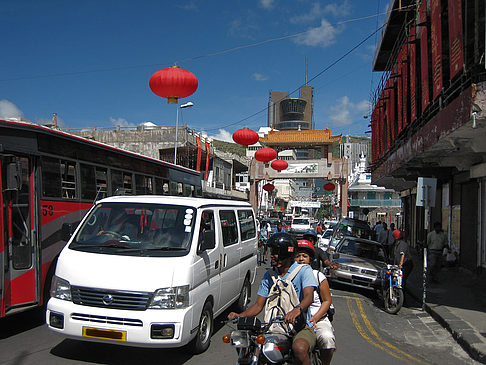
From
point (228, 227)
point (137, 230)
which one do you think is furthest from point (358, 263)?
point (137, 230)

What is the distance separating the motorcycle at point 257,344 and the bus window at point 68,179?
5211 millimetres

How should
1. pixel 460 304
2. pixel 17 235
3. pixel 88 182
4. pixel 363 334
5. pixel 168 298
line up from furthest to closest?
pixel 460 304
pixel 88 182
pixel 363 334
pixel 17 235
pixel 168 298

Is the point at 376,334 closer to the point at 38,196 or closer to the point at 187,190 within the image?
the point at 38,196

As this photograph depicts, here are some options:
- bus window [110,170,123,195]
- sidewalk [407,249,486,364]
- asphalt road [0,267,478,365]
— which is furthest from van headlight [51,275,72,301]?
sidewalk [407,249,486,364]

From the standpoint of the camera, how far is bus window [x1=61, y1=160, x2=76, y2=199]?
7621mm

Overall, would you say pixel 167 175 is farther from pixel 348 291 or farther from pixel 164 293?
pixel 164 293

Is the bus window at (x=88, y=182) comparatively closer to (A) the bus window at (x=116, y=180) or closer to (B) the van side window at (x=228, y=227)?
(A) the bus window at (x=116, y=180)

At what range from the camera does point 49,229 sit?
7.00 meters

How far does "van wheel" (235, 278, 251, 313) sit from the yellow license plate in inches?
133

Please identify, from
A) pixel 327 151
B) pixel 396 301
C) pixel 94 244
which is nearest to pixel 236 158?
pixel 327 151

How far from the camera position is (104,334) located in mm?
4738

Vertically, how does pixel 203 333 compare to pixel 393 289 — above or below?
above

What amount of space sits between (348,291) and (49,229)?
7754 millimetres

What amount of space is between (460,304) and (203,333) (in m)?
6.69
